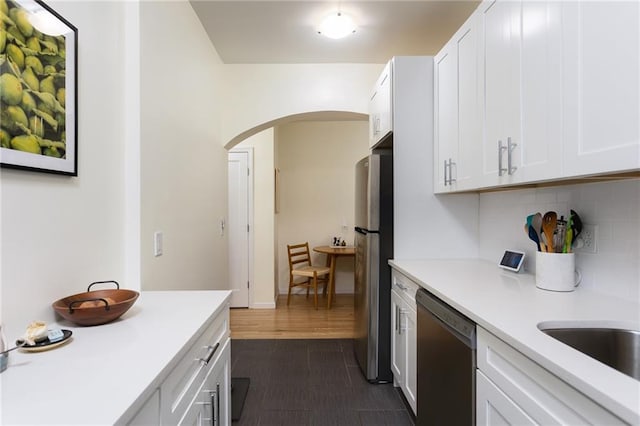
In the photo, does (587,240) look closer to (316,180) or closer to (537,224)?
(537,224)

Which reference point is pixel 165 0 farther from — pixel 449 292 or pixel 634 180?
pixel 634 180

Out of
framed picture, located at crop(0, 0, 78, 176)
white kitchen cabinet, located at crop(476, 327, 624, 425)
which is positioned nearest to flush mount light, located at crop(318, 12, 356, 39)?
framed picture, located at crop(0, 0, 78, 176)

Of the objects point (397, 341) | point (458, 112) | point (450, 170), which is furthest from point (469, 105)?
point (397, 341)

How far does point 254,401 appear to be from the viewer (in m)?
2.18

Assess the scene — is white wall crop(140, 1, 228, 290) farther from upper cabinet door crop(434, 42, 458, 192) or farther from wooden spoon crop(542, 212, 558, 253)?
wooden spoon crop(542, 212, 558, 253)

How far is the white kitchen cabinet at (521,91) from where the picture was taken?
46.6 inches

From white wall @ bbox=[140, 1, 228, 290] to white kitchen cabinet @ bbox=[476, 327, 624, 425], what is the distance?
1455 millimetres

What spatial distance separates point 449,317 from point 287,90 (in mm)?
2351

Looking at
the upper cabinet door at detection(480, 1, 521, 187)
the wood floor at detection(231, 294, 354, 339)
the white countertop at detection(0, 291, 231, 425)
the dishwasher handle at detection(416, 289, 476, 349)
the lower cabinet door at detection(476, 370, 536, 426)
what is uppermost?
the upper cabinet door at detection(480, 1, 521, 187)

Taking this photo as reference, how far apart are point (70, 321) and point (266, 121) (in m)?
2.26

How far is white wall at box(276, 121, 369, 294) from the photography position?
5051mm

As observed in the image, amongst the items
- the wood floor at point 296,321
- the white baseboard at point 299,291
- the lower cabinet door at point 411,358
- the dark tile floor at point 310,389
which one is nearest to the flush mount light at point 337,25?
the lower cabinet door at point 411,358

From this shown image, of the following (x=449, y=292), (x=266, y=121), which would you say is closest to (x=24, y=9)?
(x=449, y=292)

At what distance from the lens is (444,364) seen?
1.42 m
